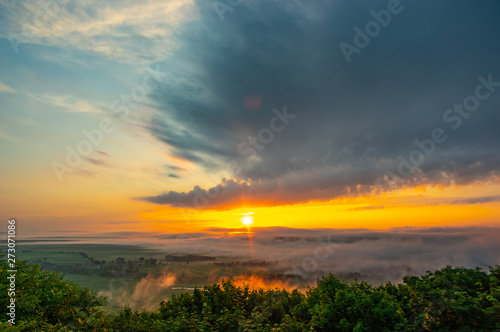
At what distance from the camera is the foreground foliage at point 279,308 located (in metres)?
14.7

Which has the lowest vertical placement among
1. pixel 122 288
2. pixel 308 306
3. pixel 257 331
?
pixel 122 288

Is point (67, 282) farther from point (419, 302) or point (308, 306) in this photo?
point (419, 302)

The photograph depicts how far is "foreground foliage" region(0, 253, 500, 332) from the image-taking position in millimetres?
14680

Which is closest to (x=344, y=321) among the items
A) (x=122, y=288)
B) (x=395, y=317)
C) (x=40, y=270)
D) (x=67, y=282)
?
(x=395, y=317)

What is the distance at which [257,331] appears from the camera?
52.1 ft

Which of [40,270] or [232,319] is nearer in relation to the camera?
[232,319]

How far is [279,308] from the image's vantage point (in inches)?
911

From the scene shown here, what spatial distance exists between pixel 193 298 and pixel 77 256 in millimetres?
193593

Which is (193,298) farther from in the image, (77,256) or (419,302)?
(77,256)

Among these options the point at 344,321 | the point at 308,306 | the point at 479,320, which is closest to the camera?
the point at 479,320

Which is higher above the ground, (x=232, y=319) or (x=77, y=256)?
Result: (x=232, y=319)

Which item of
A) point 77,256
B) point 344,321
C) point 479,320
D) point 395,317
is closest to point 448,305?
point 479,320

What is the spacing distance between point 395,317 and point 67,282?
1270 inches

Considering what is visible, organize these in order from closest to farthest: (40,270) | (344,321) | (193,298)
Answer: (344,321) < (193,298) < (40,270)
